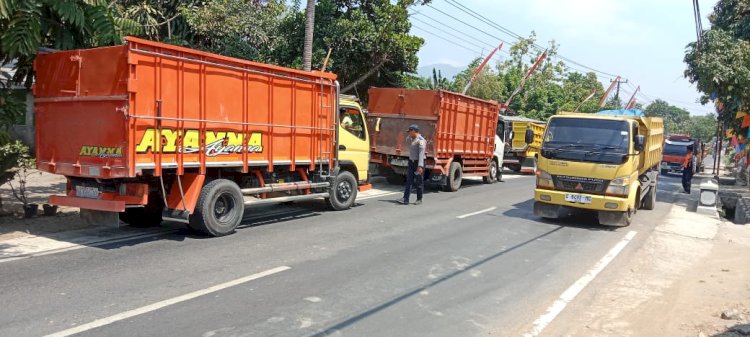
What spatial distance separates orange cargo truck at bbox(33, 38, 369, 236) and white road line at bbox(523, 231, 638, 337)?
510 centimetres

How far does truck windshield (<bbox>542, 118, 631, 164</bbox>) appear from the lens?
10867 millimetres

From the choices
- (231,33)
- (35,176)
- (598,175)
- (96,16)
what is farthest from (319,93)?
(35,176)

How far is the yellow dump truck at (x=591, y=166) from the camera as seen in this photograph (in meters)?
10.8

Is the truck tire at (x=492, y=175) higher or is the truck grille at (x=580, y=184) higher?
the truck grille at (x=580, y=184)

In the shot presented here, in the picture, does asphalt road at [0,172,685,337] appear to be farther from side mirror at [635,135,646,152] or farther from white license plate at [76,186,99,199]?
side mirror at [635,135,646,152]

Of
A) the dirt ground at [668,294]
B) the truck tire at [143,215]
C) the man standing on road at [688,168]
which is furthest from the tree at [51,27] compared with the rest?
the man standing on road at [688,168]

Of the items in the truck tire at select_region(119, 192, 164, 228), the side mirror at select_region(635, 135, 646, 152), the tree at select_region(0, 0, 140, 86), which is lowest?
the truck tire at select_region(119, 192, 164, 228)

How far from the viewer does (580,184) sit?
11.0m

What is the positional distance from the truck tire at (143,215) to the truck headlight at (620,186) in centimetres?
820

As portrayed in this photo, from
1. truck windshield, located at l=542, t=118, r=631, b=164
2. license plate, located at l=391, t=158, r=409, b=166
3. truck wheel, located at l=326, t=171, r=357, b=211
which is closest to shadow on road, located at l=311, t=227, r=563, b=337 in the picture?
truck windshield, located at l=542, t=118, r=631, b=164

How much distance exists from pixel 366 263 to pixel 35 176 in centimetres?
1406

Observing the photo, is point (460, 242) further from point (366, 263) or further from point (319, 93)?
point (319, 93)

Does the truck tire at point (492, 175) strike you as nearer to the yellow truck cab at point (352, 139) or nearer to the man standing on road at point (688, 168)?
the man standing on road at point (688, 168)

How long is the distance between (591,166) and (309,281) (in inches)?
271
